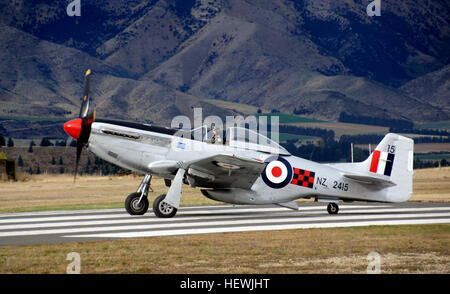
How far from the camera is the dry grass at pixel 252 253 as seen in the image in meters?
10.1

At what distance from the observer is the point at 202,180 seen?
17.9 meters

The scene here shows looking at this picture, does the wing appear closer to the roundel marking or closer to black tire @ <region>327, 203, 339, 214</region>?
the roundel marking

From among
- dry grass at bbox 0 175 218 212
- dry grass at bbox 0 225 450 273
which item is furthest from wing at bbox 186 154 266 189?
dry grass at bbox 0 175 218 212

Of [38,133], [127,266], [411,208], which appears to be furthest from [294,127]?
[127,266]

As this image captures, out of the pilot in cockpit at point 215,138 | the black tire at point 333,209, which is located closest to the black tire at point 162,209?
the pilot in cockpit at point 215,138

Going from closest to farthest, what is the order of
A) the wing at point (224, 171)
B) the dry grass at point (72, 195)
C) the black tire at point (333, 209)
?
the wing at point (224, 171) < the black tire at point (333, 209) < the dry grass at point (72, 195)

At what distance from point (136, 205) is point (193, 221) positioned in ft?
7.01

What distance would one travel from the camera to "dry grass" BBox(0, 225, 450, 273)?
10133 mm

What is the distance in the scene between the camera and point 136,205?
18.4 meters

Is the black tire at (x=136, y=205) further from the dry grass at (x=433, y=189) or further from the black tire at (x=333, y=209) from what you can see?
the dry grass at (x=433, y=189)

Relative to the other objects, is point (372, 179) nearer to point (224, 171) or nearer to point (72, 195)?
point (224, 171)

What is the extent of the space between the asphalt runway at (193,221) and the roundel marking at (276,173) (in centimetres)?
93
